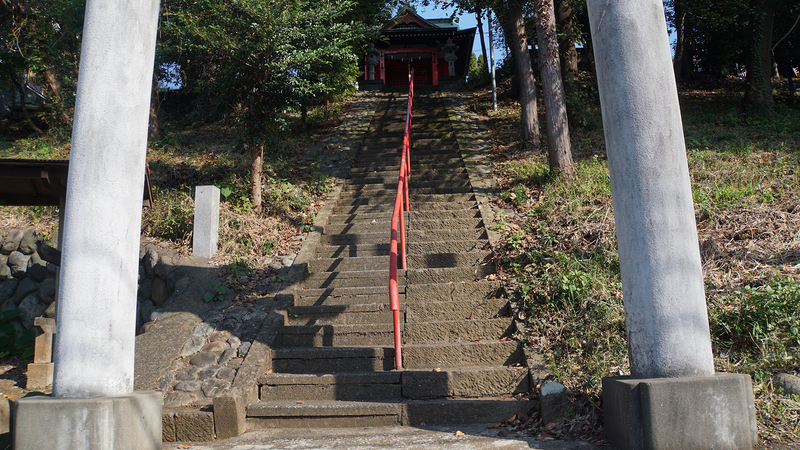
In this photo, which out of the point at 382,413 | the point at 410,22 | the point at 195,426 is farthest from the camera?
the point at 410,22

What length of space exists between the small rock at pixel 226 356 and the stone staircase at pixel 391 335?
15.9 inches

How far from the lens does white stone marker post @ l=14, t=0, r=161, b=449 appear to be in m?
2.87

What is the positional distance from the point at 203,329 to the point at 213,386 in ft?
3.06

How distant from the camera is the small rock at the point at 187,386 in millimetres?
4203

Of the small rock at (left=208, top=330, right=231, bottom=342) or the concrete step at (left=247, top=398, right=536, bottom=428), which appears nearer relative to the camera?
the concrete step at (left=247, top=398, right=536, bottom=428)

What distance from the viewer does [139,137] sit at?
3379mm

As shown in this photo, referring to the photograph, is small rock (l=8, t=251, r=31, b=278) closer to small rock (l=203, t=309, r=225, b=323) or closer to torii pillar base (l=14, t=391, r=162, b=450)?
small rock (l=203, t=309, r=225, b=323)

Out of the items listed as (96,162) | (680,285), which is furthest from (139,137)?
(680,285)

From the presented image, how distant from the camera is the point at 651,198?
2.99 m

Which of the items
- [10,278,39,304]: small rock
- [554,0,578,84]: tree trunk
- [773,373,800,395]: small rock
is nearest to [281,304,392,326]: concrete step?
[773,373,800,395]: small rock

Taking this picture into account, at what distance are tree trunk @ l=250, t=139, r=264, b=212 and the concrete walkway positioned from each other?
4425 millimetres

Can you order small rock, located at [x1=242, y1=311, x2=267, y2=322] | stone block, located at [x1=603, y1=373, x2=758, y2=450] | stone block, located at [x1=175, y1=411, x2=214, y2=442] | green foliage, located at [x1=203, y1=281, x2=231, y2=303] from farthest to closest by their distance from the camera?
green foliage, located at [x1=203, y1=281, x2=231, y2=303] < small rock, located at [x1=242, y1=311, x2=267, y2=322] < stone block, located at [x1=175, y1=411, x2=214, y2=442] < stone block, located at [x1=603, y1=373, x2=758, y2=450]

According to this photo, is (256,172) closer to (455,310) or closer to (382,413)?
(455,310)

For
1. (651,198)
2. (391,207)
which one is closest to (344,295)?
(391,207)
